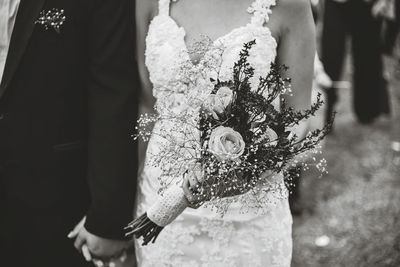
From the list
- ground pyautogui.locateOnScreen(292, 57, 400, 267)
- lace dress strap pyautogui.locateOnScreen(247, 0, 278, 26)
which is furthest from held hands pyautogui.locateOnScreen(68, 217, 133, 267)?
ground pyautogui.locateOnScreen(292, 57, 400, 267)

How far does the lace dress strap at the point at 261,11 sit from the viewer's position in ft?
8.83

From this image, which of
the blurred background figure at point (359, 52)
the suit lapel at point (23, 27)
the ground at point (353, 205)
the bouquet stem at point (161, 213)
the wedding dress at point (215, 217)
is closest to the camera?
the bouquet stem at point (161, 213)

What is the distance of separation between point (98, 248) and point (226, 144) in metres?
1.08

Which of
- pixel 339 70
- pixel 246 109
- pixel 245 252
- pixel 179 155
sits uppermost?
pixel 246 109

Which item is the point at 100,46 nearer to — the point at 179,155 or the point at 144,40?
the point at 144,40

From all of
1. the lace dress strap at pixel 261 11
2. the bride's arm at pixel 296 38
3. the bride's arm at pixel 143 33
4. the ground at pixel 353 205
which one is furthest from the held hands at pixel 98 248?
the ground at pixel 353 205

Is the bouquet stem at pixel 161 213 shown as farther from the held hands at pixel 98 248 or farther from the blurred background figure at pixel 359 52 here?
the blurred background figure at pixel 359 52

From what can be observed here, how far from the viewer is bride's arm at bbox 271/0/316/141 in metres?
2.70

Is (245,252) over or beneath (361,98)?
over

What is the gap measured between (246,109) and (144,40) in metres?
0.91

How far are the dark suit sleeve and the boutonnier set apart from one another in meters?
0.15

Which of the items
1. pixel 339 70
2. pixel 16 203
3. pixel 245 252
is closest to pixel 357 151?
pixel 339 70

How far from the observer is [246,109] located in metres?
2.13

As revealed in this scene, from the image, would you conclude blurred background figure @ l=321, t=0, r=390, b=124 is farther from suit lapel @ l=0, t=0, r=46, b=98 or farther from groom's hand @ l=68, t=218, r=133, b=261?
suit lapel @ l=0, t=0, r=46, b=98
